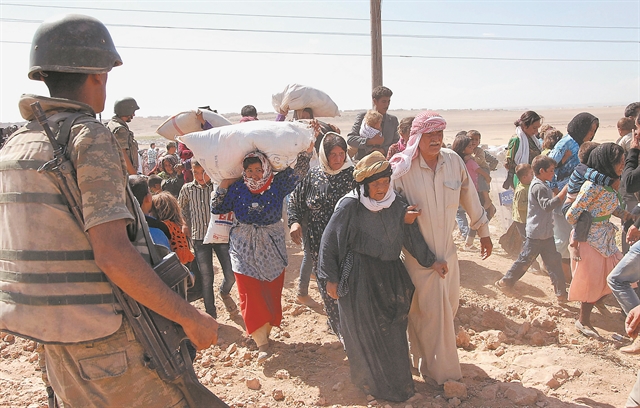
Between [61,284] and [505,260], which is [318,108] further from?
[61,284]

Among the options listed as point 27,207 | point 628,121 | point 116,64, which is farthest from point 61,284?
point 628,121

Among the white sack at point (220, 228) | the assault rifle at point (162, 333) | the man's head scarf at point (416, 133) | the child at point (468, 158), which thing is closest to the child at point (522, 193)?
the child at point (468, 158)

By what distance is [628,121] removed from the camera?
627 centimetres

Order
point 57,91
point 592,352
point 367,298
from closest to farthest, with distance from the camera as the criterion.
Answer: point 57,91 < point 367,298 < point 592,352

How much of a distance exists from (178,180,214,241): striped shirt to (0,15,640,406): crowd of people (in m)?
0.02

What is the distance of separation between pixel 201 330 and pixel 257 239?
258 centimetres

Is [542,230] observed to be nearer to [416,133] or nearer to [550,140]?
[550,140]

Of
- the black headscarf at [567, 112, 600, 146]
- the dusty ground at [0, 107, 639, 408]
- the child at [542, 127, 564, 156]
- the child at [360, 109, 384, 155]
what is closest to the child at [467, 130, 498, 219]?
the child at [542, 127, 564, 156]

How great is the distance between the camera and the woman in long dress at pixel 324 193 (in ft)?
14.9

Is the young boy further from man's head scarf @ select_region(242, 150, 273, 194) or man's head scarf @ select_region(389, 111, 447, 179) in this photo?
man's head scarf @ select_region(389, 111, 447, 179)

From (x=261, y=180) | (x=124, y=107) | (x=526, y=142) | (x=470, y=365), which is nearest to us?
(x=470, y=365)

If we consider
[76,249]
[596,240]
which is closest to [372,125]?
[596,240]

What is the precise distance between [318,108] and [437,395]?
150 inches

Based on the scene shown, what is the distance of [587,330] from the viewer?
15.9ft
